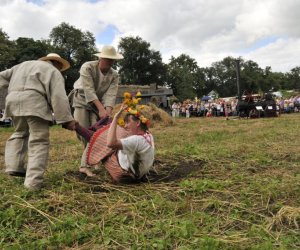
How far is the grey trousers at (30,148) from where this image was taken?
4.17 m

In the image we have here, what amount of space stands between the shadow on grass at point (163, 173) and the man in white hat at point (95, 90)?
0.27m

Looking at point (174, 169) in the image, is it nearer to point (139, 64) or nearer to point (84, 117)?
point (84, 117)

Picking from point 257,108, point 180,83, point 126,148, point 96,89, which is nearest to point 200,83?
point 180,83

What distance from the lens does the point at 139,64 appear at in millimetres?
70750

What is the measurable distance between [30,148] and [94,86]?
1.38 metres

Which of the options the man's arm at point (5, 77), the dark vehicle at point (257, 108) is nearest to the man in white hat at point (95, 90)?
the man's arm at point (5, 77)

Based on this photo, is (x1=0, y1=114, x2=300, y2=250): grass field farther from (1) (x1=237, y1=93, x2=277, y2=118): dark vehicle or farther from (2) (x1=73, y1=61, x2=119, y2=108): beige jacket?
(1) (x1=237, y1=93, x2=277, y2=118): dark vehicle

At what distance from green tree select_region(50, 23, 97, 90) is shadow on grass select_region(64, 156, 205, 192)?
60006 millimetres

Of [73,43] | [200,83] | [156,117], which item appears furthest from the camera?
[200,83]

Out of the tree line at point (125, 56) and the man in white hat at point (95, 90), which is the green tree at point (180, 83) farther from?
the man in white hat at point (95, 90)

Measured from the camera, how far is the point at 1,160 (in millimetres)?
7152

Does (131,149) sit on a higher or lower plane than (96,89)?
lower

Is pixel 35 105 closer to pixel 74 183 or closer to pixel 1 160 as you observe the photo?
pixel 74 183

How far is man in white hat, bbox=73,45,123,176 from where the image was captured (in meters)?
5.07
